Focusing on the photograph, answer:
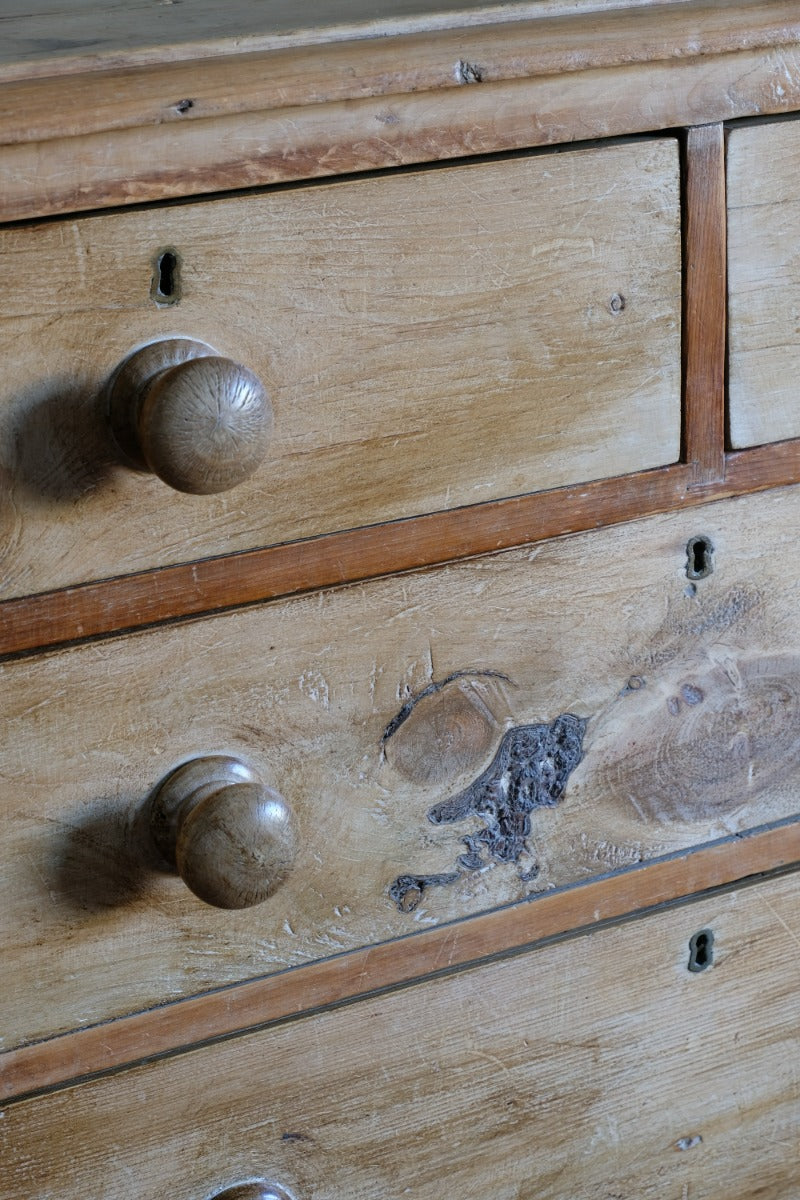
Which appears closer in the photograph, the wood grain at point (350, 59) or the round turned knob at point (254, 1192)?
the wood grain at point (350, 59)

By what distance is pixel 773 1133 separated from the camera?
75cm

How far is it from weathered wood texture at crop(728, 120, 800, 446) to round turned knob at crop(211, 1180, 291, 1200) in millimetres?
405

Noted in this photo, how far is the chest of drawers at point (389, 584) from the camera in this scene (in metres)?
0.51

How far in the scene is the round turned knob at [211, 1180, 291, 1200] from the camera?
61cm

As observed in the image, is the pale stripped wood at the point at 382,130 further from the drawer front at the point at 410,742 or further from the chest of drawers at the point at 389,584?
the drawer front at the point at 410,742

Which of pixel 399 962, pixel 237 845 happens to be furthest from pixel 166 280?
pixel 399 962

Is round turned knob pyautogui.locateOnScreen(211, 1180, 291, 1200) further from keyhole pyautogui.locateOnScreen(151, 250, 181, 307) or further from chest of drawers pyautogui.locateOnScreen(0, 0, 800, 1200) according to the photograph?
keyhole pyautogui.locateOnScreen(151, 250, 181, 307)

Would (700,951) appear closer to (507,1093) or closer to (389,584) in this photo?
(507,1093)

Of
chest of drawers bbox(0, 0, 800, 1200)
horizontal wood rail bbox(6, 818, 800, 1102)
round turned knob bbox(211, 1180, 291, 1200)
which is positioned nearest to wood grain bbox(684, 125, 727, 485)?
chest of drawers bbox(0, 0, 800, 1200)

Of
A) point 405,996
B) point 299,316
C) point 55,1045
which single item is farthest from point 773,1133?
point 299,316

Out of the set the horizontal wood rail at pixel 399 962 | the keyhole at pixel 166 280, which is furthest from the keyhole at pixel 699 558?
the keyhole at pixel 166 280

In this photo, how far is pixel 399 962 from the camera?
639mm

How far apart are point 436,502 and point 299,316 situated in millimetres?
102

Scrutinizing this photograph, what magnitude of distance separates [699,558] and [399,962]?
238 millimetres
